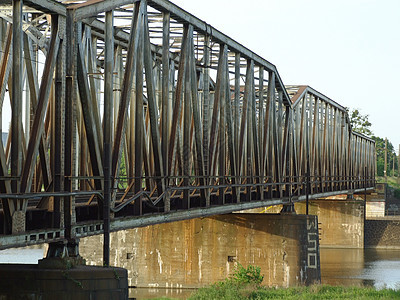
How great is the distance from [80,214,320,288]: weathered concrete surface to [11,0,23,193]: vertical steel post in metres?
23.6

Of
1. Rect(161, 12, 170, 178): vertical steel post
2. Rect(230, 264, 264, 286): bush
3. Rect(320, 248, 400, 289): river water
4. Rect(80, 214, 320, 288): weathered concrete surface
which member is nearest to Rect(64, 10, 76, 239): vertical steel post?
Rect(161, 12, 170, 178): vertical steel post

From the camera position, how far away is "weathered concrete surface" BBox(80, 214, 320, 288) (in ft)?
127

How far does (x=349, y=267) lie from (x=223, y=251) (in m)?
20.3

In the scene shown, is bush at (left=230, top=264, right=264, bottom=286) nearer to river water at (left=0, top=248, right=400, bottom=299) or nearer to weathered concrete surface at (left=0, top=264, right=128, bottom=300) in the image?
river water at (left=0, top=248, right=400, bottom=299)

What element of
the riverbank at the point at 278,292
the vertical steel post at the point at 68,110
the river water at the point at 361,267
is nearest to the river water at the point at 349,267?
the river water at the point at 361,267

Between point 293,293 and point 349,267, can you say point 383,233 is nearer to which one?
point 349,267

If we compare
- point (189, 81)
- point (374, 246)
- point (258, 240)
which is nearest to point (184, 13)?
point (189, 81)

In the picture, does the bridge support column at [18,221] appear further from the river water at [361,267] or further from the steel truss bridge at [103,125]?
the river water at [361,267]

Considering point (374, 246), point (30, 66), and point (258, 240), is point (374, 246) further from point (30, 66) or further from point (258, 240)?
point (30, 66)

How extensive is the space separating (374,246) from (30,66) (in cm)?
6041

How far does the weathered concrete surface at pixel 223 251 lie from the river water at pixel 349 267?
1.10m

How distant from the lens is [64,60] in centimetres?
1795

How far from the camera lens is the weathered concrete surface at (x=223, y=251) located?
38.8 metres

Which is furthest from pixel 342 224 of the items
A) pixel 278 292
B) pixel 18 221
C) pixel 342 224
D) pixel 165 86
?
pixel 18 221
